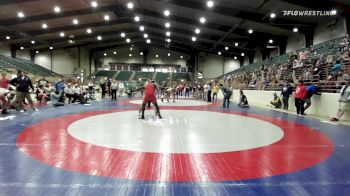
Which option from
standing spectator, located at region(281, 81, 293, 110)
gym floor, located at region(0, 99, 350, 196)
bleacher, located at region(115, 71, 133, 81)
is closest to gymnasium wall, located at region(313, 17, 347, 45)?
standing spectator, located at region(281, 81, 293, 110)

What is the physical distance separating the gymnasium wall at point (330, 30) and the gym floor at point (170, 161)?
15.8m

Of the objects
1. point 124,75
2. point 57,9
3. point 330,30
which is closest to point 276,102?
point 330,30

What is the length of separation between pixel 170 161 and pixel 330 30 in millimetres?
21387

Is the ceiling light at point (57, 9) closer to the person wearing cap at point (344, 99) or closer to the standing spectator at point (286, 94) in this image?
the standing spectator at point (286, 94)

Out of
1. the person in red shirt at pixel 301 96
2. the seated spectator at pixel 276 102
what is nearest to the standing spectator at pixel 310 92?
the person in red shirt at pixel 301 96

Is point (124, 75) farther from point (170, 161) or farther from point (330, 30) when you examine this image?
point (170, 161)

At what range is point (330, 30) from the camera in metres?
20.7

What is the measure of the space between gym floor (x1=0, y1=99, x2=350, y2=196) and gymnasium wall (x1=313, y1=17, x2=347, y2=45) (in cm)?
1584

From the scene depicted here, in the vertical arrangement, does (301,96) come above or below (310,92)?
below

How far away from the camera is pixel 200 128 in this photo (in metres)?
7.25

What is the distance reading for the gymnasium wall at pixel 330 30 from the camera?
63.8 ft

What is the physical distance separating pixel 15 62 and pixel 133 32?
14572 millimetres

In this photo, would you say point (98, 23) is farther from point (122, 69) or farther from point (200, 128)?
point (200, 128)

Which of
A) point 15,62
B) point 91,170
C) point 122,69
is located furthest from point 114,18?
point 91,170
